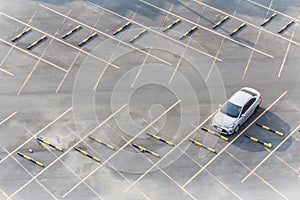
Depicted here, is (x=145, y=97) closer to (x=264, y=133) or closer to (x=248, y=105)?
(x=248, y=105)

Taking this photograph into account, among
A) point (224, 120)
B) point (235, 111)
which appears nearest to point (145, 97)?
point (224, 120)

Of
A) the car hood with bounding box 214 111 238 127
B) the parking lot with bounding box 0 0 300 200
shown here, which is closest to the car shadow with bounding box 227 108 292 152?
the parking lot with bounding box 0 0 300 200

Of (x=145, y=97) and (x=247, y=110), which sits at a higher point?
(x=247, y=110)

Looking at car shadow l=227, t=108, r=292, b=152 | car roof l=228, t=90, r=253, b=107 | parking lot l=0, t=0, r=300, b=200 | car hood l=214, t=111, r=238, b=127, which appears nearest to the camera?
parking lot l=0, t=0, r=300, b=200

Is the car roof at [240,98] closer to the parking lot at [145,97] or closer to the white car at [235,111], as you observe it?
the white car at [235,111]

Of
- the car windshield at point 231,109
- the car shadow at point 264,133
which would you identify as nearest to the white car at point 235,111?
the car windshield at point 231,109

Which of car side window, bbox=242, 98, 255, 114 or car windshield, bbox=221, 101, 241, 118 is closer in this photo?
car windshield, bbox=221, 101, 241, 118

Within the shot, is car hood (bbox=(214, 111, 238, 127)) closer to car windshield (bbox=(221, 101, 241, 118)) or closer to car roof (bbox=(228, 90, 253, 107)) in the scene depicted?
car windshield (bbox=(221, 101, 241, 118))
